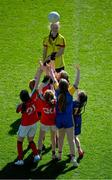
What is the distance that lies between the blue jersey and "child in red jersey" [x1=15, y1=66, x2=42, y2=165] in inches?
16.5

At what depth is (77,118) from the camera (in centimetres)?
1014

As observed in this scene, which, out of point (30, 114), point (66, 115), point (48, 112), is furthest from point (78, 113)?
point (30, 114)

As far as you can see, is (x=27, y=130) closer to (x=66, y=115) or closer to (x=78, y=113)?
(x=66, y=115)

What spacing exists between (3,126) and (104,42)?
434 centimetres

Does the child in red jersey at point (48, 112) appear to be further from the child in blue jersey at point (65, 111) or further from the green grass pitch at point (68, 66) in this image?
the green grass pitch at point (68, 66)

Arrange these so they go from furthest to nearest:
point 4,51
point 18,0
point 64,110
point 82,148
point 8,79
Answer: point 18,0
point 4,51
point 8,79
point 82,148
point 64,110

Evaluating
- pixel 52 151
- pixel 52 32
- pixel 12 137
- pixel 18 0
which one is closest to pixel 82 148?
pixel 52 151

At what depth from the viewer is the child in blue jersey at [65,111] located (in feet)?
31.3

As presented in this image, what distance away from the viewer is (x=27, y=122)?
990 centimetres

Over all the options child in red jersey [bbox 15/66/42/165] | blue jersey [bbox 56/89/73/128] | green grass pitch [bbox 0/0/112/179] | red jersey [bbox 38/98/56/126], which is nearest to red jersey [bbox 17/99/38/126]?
child in red jersey [bbox 15/66/42/165]

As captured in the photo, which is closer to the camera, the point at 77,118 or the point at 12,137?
the point at 77,118

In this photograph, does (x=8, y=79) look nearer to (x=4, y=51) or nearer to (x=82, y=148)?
(x=4, y=51)

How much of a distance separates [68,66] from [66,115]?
12.6ft

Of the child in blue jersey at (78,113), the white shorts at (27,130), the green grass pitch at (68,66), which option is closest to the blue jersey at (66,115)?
the child in blue jersey at (78,113)
